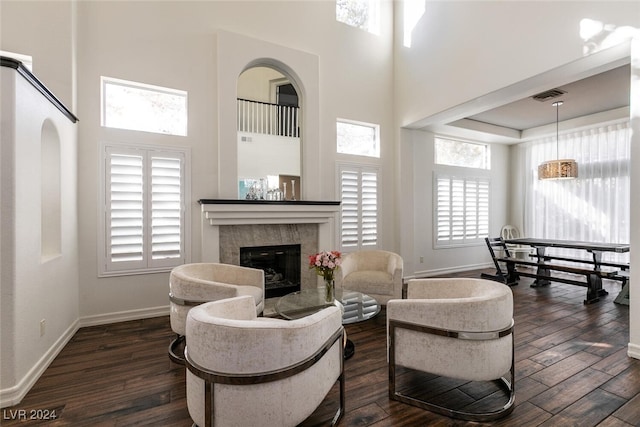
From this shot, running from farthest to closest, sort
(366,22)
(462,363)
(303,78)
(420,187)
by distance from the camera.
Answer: (420,187), (366,22), (303,78), (462,363)

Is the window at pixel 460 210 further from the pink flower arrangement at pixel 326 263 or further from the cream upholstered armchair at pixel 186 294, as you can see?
the cream upholstered armchair at pixel 186 294

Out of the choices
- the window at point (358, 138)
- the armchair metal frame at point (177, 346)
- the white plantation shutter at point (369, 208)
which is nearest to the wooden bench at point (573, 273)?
the white plantation shutter at point (369, 208)

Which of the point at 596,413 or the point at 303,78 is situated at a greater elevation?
the point at 303,78

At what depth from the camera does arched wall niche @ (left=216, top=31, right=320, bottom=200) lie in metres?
4.27

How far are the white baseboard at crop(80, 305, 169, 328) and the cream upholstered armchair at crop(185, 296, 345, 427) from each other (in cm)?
268

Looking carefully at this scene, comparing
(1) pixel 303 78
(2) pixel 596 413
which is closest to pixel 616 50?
(2) pixel 596 413

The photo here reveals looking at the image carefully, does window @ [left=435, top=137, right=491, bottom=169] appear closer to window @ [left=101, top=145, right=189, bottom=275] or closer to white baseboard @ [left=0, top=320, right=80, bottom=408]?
window @ [left=101, top=145, right=189, bottom=275]

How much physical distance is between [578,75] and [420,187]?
297 cm

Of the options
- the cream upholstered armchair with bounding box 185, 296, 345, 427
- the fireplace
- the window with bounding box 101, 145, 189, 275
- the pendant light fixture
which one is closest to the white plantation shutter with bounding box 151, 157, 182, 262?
the window with bounding box 101, 145, 189, 275

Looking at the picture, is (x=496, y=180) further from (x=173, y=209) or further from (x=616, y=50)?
(x=173, y=209)

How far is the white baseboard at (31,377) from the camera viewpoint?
7.07 feet

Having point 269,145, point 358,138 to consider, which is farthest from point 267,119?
point 358,138

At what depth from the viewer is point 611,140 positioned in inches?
226

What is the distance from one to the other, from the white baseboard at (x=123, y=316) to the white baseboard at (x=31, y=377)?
1.38ft
